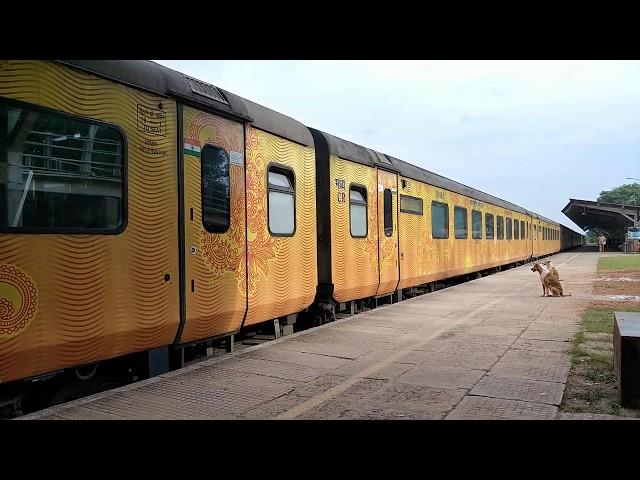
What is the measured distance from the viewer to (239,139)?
21.1ft

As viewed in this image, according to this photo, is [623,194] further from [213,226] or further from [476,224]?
[213,226]

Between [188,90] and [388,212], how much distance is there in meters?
6.31

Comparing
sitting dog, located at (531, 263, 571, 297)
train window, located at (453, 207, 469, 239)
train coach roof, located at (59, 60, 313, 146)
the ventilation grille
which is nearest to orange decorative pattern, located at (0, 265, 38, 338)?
train coach roof, located at (59, 60, 313, 146)

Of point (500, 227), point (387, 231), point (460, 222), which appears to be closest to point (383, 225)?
point (387, 231)

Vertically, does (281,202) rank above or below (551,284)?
above

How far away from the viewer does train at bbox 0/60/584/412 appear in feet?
13.0

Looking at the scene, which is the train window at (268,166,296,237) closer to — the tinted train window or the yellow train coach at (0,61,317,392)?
the yellow train coach at (0,61,317,392)

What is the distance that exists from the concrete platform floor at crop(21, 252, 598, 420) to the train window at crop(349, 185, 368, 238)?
1589 millimetres

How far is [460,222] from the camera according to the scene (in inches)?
659

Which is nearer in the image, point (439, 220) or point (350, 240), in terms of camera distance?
point (350, 240)

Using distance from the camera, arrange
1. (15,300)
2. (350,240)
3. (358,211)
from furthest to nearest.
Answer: (358,211) → (350,240) → (15,300)

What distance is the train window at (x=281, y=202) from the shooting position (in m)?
7.21
